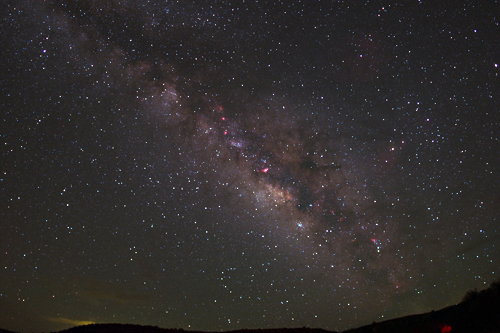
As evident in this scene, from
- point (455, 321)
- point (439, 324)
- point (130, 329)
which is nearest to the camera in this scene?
point (130, 329)

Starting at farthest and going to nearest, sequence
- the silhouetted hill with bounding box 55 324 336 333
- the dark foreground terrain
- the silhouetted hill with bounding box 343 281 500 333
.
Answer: the silhouetted hill with bounding box 343 281 500 333 < the dark foreground terrain < the silhouetted hill with bounding box 55 324 336 333

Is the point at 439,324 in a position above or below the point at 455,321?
below

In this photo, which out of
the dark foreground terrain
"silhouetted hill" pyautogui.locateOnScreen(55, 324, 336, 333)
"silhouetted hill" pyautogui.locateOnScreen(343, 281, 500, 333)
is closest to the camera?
"silhouetted hill" pyautogui.locateOnScreen(55, 324, 336, 333)

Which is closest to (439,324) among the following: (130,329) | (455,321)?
(455,321)

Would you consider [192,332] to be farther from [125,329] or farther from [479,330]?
[479,330]

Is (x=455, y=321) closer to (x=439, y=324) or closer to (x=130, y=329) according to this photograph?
(x=439, y=324)

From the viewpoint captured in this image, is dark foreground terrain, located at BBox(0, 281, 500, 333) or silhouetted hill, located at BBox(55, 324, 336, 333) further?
dark foreground terrain, located at BBox(0, 281, 500, 333)

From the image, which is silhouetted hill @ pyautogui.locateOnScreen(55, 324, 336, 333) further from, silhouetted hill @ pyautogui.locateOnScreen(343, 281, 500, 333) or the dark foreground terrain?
silhouetted hill @ pyautogui.locateOnScreen(343, 281, 500, 333)

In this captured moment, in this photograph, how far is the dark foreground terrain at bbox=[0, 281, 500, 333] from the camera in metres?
12.8

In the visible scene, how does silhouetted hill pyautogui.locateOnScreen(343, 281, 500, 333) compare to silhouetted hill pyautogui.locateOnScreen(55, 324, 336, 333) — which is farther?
silhouetted hill pyautogui.locateOnScreen(343, 281, 500, 333)

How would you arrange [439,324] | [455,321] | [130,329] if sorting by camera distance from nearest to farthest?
[130,329] < [439,324] < [455,321]

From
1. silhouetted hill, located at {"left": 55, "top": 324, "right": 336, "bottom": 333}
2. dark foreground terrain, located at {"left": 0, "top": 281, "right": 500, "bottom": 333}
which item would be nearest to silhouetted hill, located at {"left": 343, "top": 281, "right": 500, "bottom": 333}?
dark foreground terrain, located at {"left": 0, "top": 281, "right": 500, "bottom": 333}

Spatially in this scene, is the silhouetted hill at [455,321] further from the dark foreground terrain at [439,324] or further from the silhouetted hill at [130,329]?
the silhouetted hill at [130,329]

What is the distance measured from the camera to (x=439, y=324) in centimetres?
1405
